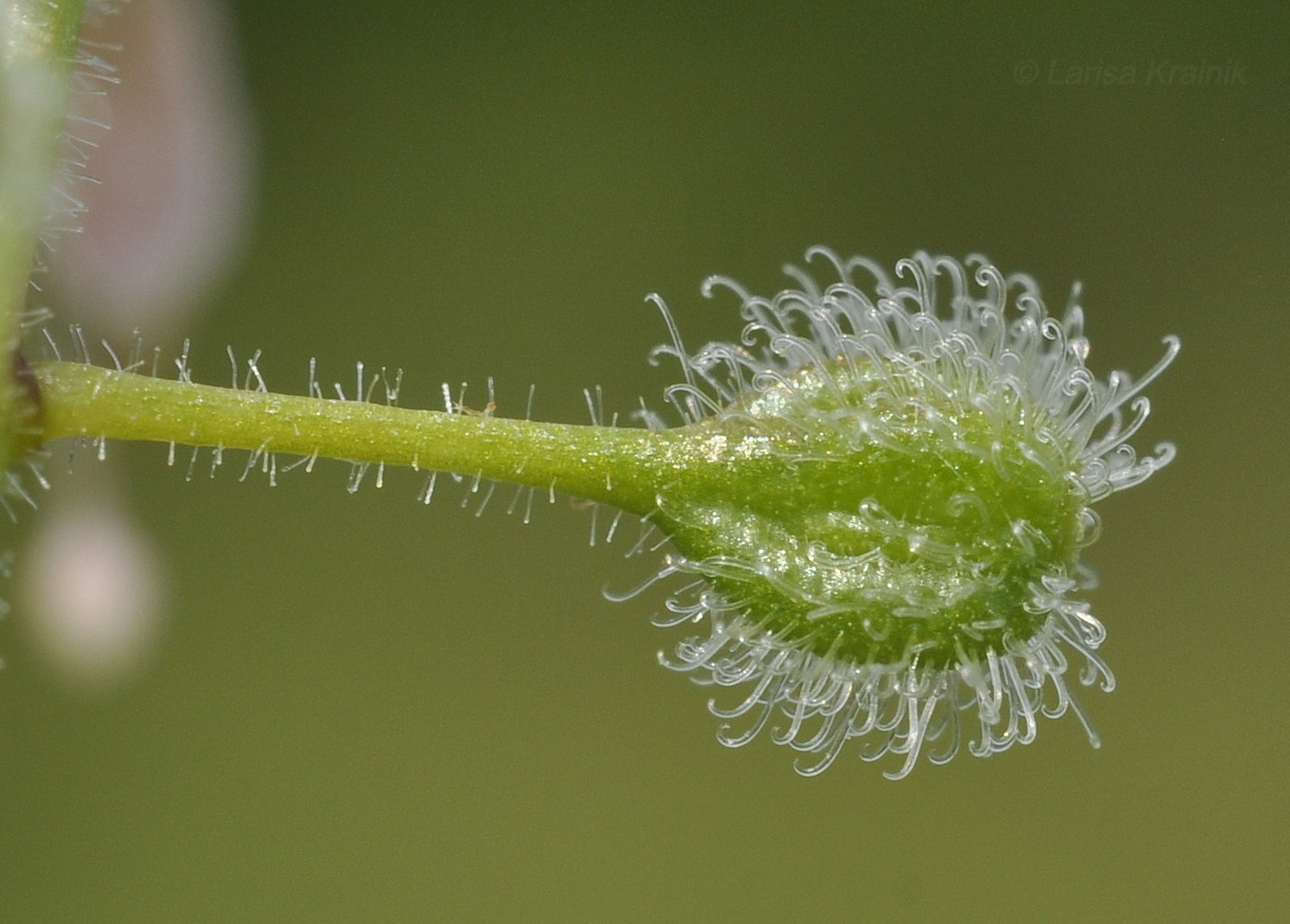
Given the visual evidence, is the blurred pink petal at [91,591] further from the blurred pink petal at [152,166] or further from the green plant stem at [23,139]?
the green plant stem at [23,139]

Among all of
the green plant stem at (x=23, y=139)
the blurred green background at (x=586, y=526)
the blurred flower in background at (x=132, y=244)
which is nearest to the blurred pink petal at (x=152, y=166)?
the blurred flower in background at (x=132, y=244)

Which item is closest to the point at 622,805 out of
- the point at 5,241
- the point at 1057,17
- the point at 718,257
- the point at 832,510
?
the point at 718,257

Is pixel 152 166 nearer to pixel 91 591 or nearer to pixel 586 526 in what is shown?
pixel 91 591

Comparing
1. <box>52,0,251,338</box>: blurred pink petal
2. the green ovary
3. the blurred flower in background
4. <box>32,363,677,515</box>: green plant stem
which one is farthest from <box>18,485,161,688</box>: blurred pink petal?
the green ovary

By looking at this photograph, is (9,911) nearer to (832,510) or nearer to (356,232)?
(356,232)

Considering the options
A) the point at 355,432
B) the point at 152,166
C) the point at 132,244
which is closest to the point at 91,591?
the point at 132,244

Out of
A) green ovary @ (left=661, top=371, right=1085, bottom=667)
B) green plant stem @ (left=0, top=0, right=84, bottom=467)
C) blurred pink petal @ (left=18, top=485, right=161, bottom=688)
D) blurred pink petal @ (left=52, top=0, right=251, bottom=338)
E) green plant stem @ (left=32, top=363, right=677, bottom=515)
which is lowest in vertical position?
green ovary @ (left=661, top=371, right=1085, bottom=667)

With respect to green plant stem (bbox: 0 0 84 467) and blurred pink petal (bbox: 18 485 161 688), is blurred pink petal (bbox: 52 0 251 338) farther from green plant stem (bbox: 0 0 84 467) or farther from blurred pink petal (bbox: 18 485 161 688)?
green plant stem (bbox: 0 0 84 467)
